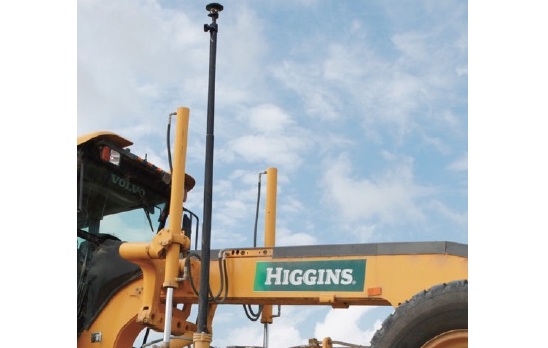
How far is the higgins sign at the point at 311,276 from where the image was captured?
18.7 ft

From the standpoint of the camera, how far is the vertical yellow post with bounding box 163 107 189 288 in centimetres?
598

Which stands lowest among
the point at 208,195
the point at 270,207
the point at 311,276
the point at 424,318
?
the point at 424,318

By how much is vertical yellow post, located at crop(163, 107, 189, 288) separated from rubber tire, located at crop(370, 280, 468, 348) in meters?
1.75

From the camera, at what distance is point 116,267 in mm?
6633

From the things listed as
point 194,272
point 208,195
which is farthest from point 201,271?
point 208,195

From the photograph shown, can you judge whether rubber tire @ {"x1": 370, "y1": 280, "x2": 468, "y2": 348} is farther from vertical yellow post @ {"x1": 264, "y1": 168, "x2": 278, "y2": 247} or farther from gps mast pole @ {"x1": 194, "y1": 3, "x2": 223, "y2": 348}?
vertical yellow post @ {"x1": 264, "y1": 168, "x2": 278, "y2": 247}

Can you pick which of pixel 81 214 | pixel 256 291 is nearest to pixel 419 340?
pixel 256 291

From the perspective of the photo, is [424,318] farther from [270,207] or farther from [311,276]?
[270,207]

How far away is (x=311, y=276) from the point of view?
230 inches

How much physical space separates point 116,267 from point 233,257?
1.10m

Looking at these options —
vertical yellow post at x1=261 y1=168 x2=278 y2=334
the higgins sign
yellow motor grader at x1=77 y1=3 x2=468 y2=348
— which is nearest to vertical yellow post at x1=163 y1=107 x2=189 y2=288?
yellow motor grader at x1=77 y1=3 x2=468 y2=348

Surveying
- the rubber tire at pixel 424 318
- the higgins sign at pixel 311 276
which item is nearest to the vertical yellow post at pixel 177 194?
the higgins sign at pixel 311 276

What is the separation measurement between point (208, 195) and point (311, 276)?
3.21 ft

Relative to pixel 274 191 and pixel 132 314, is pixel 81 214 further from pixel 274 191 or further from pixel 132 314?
pixel 274 191
